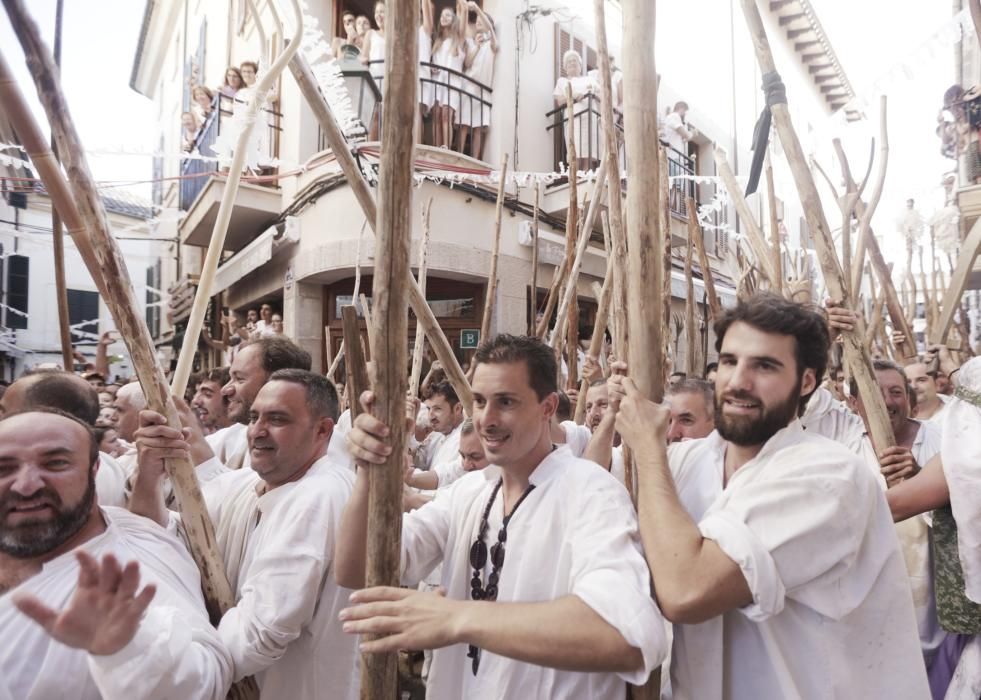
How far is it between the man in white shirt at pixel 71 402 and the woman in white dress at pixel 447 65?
7.56 meters

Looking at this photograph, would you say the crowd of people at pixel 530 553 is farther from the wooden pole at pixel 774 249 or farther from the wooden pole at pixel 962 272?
the wooden pole at pixel 774 249

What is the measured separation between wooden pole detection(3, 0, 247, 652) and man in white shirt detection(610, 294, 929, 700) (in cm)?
127

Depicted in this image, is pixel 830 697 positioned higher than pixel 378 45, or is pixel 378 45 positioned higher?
pixel 378 45

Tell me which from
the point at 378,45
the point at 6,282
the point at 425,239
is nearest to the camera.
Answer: the point at 425,239

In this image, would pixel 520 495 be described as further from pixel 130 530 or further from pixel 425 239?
pixel 425 239

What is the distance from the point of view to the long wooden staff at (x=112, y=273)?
57.5 inches

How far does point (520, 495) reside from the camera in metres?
1.88

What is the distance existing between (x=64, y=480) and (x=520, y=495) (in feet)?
3.96

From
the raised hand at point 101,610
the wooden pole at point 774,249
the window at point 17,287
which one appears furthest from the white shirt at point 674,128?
the window at point 17,287

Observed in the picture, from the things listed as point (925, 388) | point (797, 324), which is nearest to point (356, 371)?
point (797, 324)

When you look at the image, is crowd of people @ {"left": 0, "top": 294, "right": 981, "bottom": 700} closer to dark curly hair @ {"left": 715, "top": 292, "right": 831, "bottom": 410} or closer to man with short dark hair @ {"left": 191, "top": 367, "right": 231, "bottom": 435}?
dark curly hair @ {"left": 715, "top": 292, "right": 831, "bottom": 410}

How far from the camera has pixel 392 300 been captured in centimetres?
142

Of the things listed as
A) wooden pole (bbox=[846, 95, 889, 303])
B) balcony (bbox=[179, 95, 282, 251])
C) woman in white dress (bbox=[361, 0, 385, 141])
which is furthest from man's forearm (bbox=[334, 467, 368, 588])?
balcony (bbox=[179, 95, 282, 251])

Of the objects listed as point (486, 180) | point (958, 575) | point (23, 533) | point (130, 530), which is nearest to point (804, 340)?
point (958, 575)
